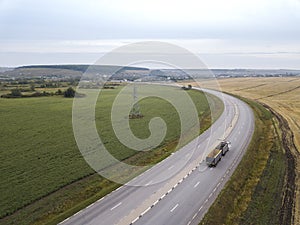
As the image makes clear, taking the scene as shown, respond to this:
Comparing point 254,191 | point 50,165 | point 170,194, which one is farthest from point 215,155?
point 50,165

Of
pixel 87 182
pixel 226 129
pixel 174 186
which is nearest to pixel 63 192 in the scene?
pixel 87 182

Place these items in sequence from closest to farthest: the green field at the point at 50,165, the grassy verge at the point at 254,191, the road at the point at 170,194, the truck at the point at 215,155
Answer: the road at the point at 170,194, the grassy verge at the point at 254,191, the green field at the point at 50,165, the truck at the point at 215,155

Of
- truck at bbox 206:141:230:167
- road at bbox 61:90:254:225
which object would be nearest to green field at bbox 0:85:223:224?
road at bbox 61:90:254:225

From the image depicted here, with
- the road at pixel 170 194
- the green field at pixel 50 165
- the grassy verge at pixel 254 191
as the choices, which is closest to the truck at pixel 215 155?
the road at pixel 170 194

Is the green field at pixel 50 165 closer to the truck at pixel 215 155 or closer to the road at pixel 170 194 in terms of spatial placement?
the road at pixel 170 194

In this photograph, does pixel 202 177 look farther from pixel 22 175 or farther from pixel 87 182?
pixel 22 175

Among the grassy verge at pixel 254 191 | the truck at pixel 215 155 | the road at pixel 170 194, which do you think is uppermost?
the truck at pixel 215 155
